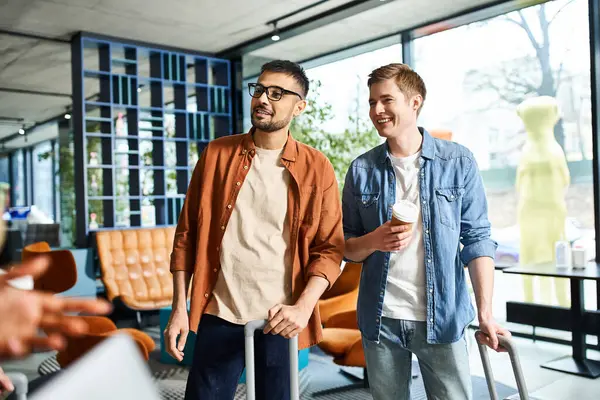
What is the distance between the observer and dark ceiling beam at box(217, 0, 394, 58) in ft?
17.5

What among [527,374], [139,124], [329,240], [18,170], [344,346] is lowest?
[527,374]

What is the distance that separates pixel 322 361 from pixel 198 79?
4198 millimetres

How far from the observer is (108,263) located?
19.0ft

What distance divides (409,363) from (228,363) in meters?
Result: 0.56

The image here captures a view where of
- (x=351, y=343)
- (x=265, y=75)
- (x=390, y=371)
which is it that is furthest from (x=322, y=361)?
(x=265, y=75)

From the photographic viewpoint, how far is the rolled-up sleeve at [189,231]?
1.82 meters

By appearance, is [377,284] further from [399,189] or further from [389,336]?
[399,189]

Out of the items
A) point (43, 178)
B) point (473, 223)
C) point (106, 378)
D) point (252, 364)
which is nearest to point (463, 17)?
point (473, 223)

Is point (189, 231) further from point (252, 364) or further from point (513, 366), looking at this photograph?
point (513, 366)

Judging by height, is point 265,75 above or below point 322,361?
above

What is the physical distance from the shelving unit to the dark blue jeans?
4.80m

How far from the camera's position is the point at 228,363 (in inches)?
68.5

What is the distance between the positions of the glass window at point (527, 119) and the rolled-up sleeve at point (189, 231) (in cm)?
362

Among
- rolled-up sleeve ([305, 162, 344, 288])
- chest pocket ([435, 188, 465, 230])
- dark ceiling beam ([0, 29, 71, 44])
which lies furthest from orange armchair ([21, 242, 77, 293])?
chest pocket ([435, 188, 465, 230])
